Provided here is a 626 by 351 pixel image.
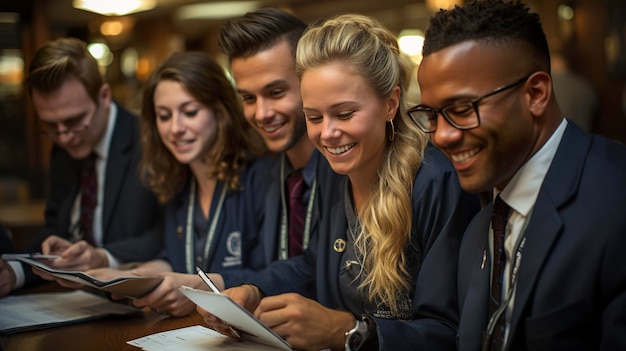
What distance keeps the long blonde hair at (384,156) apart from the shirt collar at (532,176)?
0.42m

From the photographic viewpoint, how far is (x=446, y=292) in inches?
66.3

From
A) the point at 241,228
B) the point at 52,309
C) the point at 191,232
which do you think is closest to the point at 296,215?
the point at 241,228

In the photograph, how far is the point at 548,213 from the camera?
1370mm

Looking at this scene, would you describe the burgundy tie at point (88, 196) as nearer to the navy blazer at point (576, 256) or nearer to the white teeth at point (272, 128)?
the white teeth at point (272, 128)

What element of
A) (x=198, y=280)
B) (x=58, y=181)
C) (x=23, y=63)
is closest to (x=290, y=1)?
(x=23, y=63)

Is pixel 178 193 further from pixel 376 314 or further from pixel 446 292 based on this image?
pixel 446 292

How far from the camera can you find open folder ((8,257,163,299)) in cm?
192

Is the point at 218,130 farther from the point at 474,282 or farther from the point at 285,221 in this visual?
the point at 474,282

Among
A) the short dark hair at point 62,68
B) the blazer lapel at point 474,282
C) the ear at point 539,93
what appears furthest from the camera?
the short dark hair at point 62,68

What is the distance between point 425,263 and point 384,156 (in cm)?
36

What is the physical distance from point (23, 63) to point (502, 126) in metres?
9.27

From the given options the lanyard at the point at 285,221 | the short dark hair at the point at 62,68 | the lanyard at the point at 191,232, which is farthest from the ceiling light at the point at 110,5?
the lanyard at the point at 285,221

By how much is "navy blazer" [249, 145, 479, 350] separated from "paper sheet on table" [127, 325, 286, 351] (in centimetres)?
29

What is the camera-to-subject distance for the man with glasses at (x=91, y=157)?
Answer: 2.99 meters
